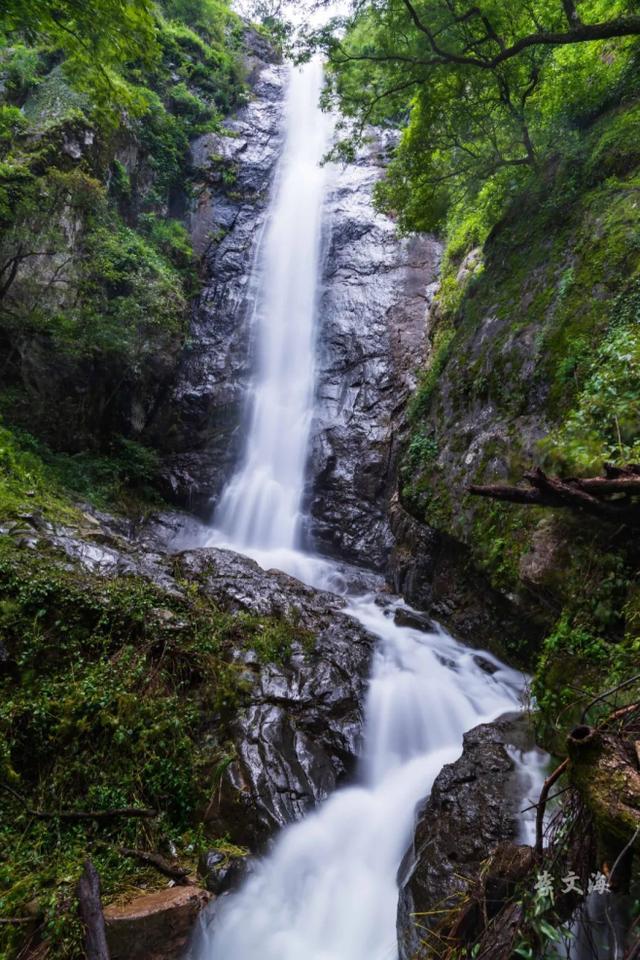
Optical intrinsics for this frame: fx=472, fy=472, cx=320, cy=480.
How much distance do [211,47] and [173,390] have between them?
19566 millimetres

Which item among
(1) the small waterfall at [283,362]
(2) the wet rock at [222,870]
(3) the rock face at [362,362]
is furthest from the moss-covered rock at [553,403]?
(1) the small waterfall at [283,362]

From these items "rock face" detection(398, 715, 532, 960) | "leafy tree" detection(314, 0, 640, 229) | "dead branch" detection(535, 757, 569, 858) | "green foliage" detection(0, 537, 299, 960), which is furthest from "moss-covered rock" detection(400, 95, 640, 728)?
"green foliage" detection(0, 537, 299, 960)

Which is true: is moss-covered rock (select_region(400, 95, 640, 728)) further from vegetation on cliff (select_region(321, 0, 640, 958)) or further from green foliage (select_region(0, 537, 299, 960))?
green foliage (select_region(0, 537, 299, 960))

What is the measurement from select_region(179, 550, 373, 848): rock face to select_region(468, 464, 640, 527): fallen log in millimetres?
2942

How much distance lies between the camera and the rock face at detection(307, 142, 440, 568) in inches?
438

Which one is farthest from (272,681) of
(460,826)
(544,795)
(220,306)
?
(220,306)

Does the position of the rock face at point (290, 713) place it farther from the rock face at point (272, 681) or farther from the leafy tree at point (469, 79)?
the leafy tree at point (469, 79)

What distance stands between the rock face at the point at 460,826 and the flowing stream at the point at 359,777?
31 centimetres

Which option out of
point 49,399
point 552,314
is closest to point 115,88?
point 552,314

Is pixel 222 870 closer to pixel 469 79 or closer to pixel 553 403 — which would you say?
pixel 553 403

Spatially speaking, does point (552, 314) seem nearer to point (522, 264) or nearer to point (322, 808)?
point (522, 264)

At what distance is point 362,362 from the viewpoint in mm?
13680

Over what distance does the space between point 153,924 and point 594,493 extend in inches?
175

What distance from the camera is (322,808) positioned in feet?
14.2
